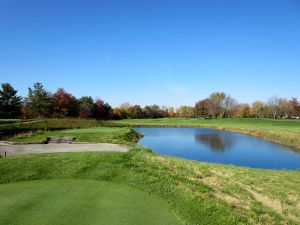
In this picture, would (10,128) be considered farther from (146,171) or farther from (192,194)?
(192,194)

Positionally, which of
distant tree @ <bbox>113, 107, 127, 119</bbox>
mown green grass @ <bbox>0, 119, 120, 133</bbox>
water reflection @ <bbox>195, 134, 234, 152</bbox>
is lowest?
water reflection @ <bbox>195, 134, 234, 152</bbox>

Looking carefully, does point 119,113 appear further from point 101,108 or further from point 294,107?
point 294,107

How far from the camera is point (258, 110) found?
125562 millimetres

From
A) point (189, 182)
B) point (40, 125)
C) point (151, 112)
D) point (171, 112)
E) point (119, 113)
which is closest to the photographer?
point (189, 182)

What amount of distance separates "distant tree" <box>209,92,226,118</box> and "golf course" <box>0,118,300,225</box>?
109769mm

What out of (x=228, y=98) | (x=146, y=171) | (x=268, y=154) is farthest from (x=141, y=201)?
(x=228, y=98)

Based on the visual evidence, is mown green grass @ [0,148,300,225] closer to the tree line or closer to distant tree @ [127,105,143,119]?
the tree line

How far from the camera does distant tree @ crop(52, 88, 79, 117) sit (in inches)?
3113

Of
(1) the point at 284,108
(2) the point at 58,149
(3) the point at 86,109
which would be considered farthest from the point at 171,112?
(2) the point at 58,149

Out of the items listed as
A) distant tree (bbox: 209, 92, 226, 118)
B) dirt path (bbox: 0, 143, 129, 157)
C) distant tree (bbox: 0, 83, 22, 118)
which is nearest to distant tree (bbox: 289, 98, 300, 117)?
distant tree (bbox: 209, 92, 226, 118)

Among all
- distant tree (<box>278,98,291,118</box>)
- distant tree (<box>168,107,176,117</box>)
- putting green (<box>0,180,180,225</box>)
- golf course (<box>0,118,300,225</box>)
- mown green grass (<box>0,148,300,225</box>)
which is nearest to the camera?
putting green (<box>0,180,180,225</box>)

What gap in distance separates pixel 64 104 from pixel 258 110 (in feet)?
271

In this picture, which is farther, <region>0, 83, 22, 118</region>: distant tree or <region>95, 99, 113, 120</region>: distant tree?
<region>95, 99, 113, 120</region>: distant tree

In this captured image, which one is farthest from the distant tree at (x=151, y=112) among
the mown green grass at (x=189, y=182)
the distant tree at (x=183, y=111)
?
the mown green grass at (x=189, y=182)
